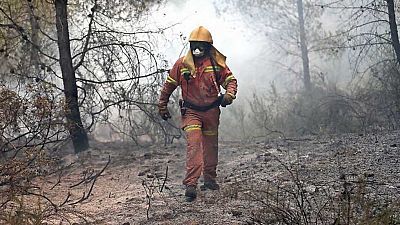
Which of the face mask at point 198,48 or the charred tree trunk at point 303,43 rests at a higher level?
the charred tree trunk at point 303,43

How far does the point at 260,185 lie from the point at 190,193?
0.89m

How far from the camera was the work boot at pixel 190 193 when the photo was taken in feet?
20.3

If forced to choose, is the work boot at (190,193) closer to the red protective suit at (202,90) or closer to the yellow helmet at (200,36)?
the red protective suit at (202,90)

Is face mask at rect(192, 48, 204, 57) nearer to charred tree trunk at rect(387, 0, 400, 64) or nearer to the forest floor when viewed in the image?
the forest floor

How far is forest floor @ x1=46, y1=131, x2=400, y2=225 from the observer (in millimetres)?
4809

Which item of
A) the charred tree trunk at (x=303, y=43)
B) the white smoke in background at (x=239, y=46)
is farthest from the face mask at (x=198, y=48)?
the white smoke in background at (x=239, y=46)

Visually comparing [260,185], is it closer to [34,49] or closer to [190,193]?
[190,193]

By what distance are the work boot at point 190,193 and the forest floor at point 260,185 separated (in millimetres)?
61

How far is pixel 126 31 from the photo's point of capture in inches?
405

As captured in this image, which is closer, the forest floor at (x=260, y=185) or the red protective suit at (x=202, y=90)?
the forest floor at (x=260, y=185)

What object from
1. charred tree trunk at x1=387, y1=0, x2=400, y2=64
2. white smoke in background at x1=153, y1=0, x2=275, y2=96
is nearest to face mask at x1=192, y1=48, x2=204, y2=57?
charred tree trunk at x1=387, y1=0, x2=400, y2=64

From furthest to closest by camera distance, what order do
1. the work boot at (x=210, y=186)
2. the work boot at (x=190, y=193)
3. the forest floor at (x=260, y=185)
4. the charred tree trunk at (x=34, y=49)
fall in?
the charred tree trunk at (x=34, y=49)
the work boot at (x=210, y=186)
the work boot at (x=190, y=193)
the forest floor at (x=260, y=185)

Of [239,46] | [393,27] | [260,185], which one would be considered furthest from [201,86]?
[239,46]

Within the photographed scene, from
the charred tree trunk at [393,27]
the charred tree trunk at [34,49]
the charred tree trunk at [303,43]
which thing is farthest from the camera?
the charred tree trunk at [303,43]
